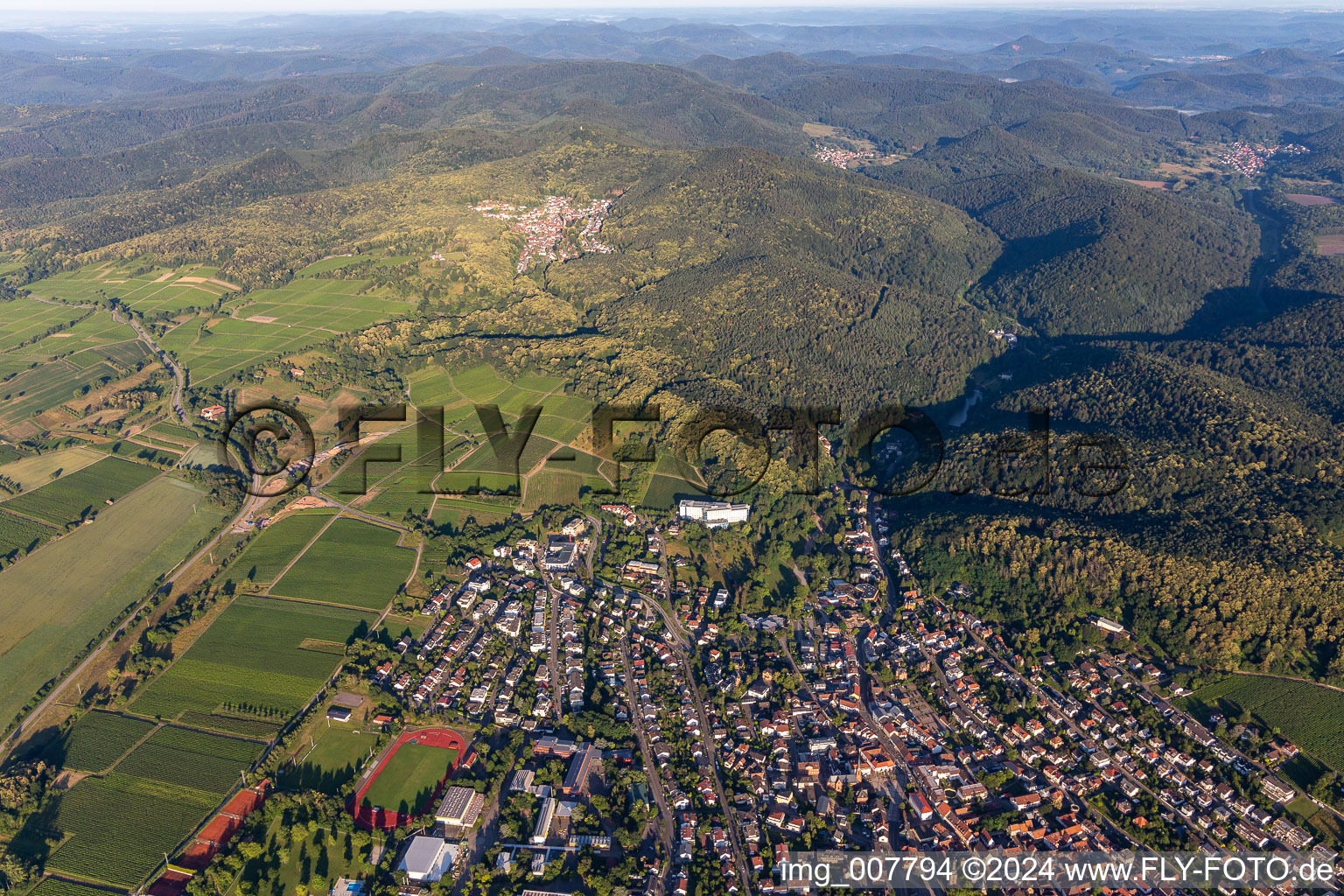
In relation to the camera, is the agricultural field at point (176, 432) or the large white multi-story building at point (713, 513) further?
the agricultural field at point (176, 432)

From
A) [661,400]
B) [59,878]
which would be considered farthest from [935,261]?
[59,878]

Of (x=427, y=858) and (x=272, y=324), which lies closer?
(x=427, y=858)

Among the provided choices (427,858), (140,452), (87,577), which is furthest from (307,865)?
(140,452)

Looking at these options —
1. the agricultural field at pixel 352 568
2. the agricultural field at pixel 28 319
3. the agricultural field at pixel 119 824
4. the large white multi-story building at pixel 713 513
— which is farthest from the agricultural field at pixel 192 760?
the agricultural field at pixel 28 319

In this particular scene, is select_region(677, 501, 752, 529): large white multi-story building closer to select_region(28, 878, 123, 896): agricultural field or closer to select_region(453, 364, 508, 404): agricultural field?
select_region(453, 364, 508, 404): agricultural field

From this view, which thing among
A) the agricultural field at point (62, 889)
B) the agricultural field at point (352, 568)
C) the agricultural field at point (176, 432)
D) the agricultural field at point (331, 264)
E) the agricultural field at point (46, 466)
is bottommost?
the agricultural field at point (62, 889)

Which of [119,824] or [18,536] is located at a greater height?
[18,536]

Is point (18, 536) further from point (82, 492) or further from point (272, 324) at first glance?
point (272, 324)

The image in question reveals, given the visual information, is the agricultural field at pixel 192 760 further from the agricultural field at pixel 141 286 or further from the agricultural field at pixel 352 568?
the agricultural field at pixel 141 286
